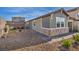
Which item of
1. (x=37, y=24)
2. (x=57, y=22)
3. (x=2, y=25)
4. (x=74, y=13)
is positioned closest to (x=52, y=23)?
(x=57, y=22)

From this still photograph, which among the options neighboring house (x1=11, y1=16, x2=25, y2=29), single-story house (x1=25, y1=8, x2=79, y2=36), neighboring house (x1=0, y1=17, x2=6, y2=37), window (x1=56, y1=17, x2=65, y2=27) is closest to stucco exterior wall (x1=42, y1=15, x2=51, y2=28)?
single-story house (x1=25, y1=8, x2=79, y2=36)

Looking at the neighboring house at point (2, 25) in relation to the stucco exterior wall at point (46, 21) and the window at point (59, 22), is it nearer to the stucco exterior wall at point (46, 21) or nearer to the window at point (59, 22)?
the stucco exterior wall at point (46, 21)

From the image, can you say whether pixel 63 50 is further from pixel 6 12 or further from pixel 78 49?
pixel 6 12

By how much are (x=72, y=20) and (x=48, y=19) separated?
0.32 m

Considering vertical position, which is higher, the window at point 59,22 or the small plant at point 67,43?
the window at point 59,22

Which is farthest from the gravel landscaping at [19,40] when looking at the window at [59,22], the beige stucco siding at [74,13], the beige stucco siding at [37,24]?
the beige stucco siding at [74,13]

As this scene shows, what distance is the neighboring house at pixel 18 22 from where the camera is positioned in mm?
2256

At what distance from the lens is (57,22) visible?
2.29 meters

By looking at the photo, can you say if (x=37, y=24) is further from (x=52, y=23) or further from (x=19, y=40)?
(x=19, y=40)

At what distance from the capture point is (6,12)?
7.34 ft

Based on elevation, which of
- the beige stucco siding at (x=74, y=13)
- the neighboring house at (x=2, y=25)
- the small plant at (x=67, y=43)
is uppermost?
the beige stucco siding at (x=74, y=13)

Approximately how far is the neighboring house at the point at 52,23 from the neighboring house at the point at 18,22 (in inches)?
4.2

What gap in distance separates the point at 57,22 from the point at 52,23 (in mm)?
70
